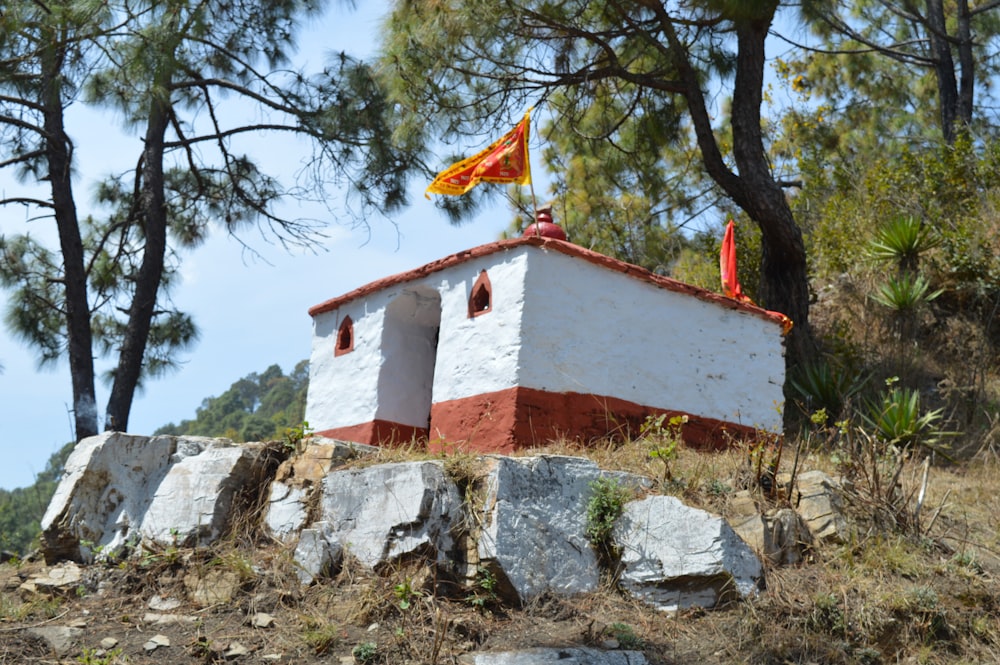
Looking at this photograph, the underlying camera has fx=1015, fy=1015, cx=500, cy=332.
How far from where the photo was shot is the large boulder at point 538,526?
6465mm

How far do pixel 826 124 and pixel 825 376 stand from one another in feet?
30.7

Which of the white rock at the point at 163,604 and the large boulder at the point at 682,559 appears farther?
the white rock at the point at 163,604

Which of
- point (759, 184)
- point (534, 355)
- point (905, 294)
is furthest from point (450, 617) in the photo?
point (905, 294)

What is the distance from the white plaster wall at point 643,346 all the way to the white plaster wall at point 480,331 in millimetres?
122

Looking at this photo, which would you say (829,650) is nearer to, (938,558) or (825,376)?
Result: (938,558)

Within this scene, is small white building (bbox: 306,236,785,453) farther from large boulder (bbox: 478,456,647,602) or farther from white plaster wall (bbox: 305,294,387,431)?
large boulder (bbox: 478,456,647,602)

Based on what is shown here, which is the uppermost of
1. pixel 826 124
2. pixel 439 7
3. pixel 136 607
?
pixel 826 124

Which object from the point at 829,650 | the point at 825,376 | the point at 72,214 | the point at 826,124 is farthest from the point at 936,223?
the point at 72,214

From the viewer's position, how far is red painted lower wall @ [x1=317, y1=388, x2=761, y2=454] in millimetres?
8016

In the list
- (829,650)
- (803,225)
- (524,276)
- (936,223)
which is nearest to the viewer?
(829,650)

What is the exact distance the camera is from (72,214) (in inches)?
436

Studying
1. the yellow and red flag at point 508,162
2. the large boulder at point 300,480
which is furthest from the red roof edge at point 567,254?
the large boulder at point 300,480

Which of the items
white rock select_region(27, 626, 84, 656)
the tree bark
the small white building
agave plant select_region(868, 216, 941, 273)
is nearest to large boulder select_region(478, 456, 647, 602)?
the small white building

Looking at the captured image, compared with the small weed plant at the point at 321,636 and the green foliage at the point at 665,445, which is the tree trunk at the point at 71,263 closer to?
the small weed plant at the point at 321,636
